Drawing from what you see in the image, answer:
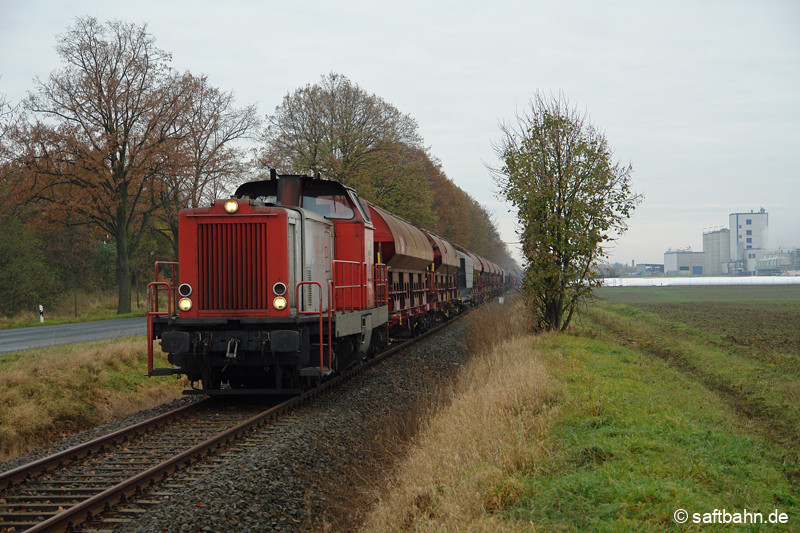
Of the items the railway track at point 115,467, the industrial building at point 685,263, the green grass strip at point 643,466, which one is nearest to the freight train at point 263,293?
the railway track at point 115,467

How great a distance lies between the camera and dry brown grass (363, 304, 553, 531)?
16.5 ft

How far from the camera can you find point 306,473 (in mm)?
6887

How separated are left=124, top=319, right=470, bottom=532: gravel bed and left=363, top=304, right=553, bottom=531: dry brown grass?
1.54ft

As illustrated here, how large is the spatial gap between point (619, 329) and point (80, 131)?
23994 mm

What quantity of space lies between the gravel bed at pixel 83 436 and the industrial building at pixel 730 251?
186 m

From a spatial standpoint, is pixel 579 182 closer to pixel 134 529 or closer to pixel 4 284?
pixel 134 529

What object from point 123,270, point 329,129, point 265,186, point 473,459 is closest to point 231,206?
point 265,186

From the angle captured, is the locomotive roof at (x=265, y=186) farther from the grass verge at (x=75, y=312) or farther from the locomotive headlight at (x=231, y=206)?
the grass verge at (x=75, y=312)

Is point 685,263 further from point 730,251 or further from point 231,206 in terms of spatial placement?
point 231,206

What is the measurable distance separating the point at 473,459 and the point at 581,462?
3.42 feet

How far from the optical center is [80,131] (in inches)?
1038

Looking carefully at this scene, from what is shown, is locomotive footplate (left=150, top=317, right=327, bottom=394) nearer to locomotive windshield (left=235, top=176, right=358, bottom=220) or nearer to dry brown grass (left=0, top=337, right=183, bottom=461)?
dry brown grass (left=0, top=337, right=183, bottom=461)

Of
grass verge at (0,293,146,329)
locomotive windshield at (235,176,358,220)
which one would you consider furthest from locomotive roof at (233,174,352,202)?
grass verge at (0,293,146,329)

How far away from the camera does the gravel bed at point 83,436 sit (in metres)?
7.21
